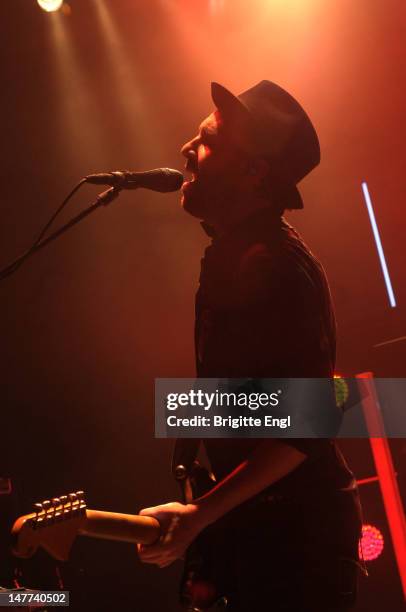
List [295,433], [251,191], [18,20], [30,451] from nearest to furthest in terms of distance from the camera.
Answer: [295,433]
[251,191]
[18,20]
[30,451]

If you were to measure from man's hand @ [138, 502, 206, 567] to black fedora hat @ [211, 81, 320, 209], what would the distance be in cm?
83

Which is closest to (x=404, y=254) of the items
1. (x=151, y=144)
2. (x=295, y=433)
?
(x=151, y=144)

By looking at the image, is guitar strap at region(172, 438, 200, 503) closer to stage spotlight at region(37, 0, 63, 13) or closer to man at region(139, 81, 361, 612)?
man at region(139, 81, 361, 612)

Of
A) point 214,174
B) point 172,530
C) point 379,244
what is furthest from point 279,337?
point 379,244

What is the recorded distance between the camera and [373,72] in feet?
12.3

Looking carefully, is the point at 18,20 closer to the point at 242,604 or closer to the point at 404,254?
the point at 404,254

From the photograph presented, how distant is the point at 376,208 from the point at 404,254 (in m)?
Answer: 0.37

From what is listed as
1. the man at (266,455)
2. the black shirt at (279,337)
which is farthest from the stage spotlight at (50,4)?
the black shirt at (279,337)

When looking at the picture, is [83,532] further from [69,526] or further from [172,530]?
[172,530]

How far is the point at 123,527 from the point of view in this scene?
42.2 inches

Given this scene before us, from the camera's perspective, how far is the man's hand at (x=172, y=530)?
1.08 metres

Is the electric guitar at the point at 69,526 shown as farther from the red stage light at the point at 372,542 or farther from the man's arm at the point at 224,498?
the red stage light at the point at 372,542

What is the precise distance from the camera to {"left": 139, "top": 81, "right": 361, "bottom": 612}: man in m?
1.08

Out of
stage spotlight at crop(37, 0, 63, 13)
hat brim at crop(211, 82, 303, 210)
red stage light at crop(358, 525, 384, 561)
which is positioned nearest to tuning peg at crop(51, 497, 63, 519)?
hat brim at crop(211, 82, 303, 210)
